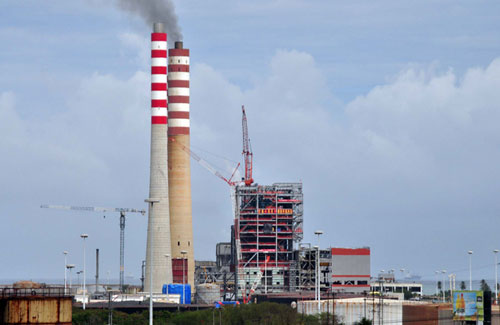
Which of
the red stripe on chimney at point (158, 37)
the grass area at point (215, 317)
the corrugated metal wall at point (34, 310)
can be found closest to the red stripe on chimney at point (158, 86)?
the red stripe on chimney at point (158, 37)

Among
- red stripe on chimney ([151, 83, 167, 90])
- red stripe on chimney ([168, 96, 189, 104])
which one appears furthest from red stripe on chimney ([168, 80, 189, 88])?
red stripe on chimney ([151, 83, 167, 90])

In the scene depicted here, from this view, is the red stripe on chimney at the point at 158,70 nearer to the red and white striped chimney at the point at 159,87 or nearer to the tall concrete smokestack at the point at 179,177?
the red and white striped chimney at the point at 159,87

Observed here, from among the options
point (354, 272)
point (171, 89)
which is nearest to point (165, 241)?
point (171, 89)

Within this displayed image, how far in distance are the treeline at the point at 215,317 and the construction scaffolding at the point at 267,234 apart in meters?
52.6

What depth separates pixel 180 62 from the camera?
15088 centimetres

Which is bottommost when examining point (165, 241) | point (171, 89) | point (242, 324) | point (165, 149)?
point (242, 324)

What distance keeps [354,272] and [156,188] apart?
37.4 m

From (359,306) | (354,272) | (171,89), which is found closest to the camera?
(359,306)

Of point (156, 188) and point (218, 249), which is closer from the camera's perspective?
point (156, 188)

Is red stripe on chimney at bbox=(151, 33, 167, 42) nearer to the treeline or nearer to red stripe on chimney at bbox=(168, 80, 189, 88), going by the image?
red stripe on chimney at bbox=(168, 80, 189, 88)

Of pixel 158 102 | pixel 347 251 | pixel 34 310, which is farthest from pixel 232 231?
pixel 34 310

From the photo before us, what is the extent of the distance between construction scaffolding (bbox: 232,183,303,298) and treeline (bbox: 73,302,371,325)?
5261 cm

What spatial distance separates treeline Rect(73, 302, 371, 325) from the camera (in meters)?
93.0

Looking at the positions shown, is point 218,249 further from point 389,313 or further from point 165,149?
point 389,313
